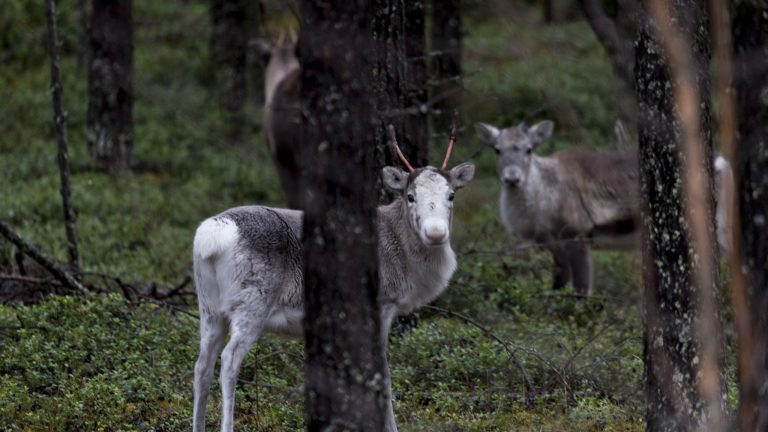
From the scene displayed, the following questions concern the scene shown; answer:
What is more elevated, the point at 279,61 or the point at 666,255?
the point at 279,61

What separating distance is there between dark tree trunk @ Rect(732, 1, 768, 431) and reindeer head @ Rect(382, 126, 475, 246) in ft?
8.28

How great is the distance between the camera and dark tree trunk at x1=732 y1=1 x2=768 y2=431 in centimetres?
475

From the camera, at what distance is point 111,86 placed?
50.8 feet

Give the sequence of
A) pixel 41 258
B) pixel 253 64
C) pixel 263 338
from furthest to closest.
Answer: pixel 253 64 < pixel 41 258 < pixel 263 338

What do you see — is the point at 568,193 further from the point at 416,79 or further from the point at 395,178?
the point at 395,178

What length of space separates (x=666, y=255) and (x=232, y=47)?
1468cm

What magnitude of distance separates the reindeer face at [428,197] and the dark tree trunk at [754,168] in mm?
2521

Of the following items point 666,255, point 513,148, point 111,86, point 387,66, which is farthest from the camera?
point 111,86

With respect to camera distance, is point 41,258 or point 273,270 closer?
point 273,270

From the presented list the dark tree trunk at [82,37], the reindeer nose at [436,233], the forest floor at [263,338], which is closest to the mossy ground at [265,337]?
the forest floor at [263,338]

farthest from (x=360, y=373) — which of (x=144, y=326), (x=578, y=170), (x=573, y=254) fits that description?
(x=578, y=170)

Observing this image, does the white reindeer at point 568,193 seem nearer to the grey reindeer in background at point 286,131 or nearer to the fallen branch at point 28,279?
the grey reindeer in background at point 286,131

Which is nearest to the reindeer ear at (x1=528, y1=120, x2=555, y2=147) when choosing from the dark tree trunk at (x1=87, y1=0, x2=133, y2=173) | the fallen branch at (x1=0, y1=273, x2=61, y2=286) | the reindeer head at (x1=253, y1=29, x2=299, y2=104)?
the reindeer head at (x1=253, y1=29, x2=299, y2=104)

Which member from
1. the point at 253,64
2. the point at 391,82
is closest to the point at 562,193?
the point at 391,82
